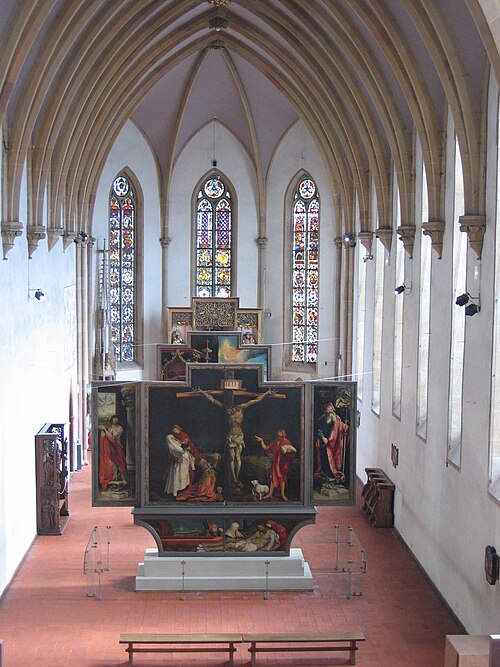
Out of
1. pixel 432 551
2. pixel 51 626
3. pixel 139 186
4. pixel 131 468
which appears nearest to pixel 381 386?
pixel 432 551

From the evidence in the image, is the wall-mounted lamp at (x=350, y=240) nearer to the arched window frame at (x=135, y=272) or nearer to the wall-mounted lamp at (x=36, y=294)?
the arched window frame at (x=135, y=272)

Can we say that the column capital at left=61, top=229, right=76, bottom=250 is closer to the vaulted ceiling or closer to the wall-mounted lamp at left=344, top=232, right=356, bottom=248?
the vaulted ceiling

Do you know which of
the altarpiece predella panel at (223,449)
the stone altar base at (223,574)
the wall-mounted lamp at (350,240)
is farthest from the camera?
the wall-mounted lamp at (350,240)

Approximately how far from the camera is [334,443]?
67.4ft

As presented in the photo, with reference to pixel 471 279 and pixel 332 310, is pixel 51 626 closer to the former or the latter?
pixel 471 279

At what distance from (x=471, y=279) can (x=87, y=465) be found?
Answer: 18.1m

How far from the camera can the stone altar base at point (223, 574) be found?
20641 mm

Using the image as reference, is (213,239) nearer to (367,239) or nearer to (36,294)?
(367,239)

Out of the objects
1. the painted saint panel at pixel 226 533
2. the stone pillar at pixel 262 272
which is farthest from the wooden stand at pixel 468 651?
the stone pillar at pixel 262 272

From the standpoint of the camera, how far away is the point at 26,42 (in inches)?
755

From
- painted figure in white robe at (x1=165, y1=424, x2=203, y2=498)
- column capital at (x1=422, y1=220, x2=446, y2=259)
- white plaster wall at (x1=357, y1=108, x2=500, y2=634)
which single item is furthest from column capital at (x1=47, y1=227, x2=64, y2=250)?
column capital at (x1=422, y1=220, x2=446, y2=259)

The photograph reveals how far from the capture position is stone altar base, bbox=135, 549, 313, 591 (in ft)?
67.7

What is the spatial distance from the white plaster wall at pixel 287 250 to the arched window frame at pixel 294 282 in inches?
6.5

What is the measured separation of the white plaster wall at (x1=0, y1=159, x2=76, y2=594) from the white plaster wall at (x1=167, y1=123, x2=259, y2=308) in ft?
35.3
